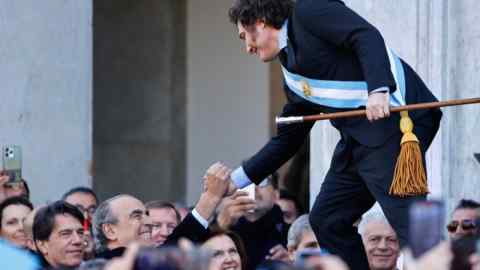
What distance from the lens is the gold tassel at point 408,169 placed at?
6.68 metres

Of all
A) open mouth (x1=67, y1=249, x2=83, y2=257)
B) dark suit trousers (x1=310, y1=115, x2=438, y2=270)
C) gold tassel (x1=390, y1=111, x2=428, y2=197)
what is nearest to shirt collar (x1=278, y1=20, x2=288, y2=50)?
dark suit trousers (x1=310, y1=115, x2=438, y2=270)

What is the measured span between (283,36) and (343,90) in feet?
1.20

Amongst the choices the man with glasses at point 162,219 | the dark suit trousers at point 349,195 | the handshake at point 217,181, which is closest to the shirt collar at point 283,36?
the dark suit trousers at point 349,195

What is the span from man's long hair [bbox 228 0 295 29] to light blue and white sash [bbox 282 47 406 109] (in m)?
0.24

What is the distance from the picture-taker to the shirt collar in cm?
707

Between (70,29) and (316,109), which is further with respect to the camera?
(70,29)

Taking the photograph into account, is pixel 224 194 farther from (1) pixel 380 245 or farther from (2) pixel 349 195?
(1) pixel 380 245

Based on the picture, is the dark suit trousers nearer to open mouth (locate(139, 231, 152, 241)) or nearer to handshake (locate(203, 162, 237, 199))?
handshake (locate(203, 162, 237, 199))

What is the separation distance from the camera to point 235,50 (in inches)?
566

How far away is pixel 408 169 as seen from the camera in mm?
6684

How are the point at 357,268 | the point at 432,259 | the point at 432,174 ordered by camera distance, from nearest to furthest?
the point at 432,259
the point at 357,268
the point at 432,174

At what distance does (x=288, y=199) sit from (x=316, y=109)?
3395 millimetres

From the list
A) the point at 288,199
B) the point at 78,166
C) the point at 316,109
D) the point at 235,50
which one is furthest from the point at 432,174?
the point at 235,50

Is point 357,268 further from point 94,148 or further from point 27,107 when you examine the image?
point 94,148
